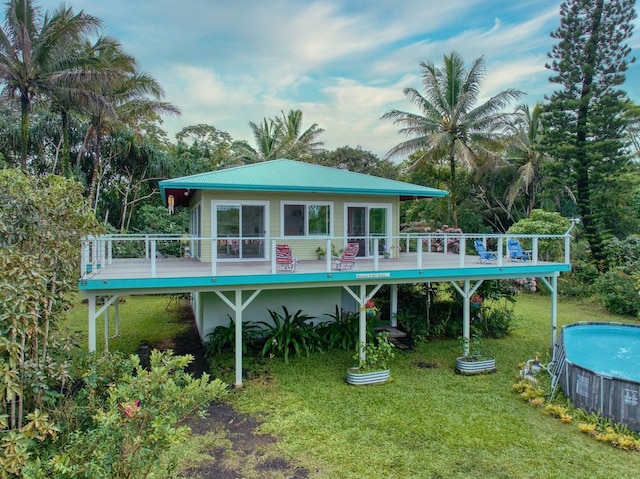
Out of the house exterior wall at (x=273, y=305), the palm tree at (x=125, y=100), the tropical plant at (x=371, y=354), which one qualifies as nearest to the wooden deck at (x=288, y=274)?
the house exterior wall at (x=273, y=305)

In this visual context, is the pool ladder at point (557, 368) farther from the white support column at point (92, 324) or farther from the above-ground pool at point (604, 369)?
the white support column at point (92, 324)

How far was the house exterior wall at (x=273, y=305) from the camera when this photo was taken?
11.1m

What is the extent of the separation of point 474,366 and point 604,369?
325 centimetres

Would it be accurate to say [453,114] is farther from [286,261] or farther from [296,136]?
[286,261]

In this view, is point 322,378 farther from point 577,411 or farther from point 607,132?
point 607,132

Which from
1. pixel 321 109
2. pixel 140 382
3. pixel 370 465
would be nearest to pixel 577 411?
pixel 370 465

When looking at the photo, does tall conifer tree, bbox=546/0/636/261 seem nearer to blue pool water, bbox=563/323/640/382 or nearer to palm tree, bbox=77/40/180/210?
blue pool water, bbox=563/323/640/382

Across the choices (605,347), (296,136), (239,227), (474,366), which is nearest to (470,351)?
(474,366)

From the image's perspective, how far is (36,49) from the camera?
15195mm

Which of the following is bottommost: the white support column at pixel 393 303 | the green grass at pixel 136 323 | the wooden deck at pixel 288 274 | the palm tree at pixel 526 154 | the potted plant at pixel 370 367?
the green grass at pixel 136 323

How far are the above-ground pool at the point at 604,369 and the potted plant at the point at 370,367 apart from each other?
12.1 feet

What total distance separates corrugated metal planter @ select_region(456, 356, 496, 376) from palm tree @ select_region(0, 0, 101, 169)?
16.7 meters

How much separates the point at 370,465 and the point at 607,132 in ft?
70.4

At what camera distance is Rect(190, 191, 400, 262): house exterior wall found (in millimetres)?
10969
